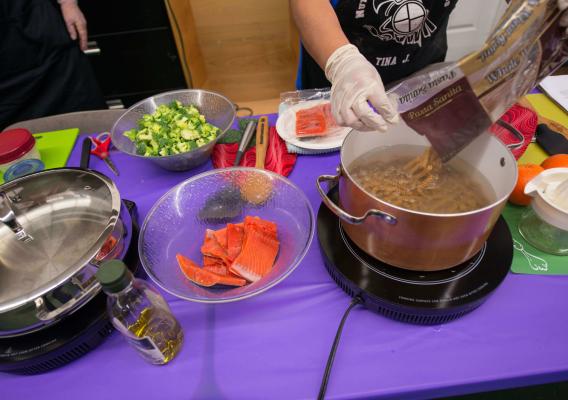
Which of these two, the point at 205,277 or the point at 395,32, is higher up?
the point at 395,32

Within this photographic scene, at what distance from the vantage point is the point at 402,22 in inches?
44.3

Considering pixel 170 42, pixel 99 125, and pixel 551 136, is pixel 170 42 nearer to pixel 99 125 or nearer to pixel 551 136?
pixel 99 125

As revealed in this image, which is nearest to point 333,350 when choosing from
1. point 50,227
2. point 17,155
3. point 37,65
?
point 50,227

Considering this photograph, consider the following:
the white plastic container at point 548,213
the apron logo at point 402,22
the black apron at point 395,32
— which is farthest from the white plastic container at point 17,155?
the white plastic container at point 548,213

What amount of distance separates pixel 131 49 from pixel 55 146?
1373mm

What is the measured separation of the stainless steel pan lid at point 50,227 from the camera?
552mm

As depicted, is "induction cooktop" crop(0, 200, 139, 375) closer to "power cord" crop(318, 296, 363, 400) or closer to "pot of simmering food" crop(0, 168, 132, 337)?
"pot of simmering food" crop(0, 168, 132, 337)

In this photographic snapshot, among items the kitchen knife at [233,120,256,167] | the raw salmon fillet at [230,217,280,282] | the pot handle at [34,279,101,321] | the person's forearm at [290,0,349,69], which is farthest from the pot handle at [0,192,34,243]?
the person's forearm at [290,0,349,69]

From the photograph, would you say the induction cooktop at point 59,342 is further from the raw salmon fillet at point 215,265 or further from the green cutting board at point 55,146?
the green cutting board at point 55,146

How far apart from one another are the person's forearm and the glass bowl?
406 millimetres

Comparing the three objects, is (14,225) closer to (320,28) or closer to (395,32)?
(320,28)

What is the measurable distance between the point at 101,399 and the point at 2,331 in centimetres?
19

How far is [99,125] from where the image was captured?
Result: 4.16 ft

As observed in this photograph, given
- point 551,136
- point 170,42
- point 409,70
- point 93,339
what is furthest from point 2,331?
point 170,42
